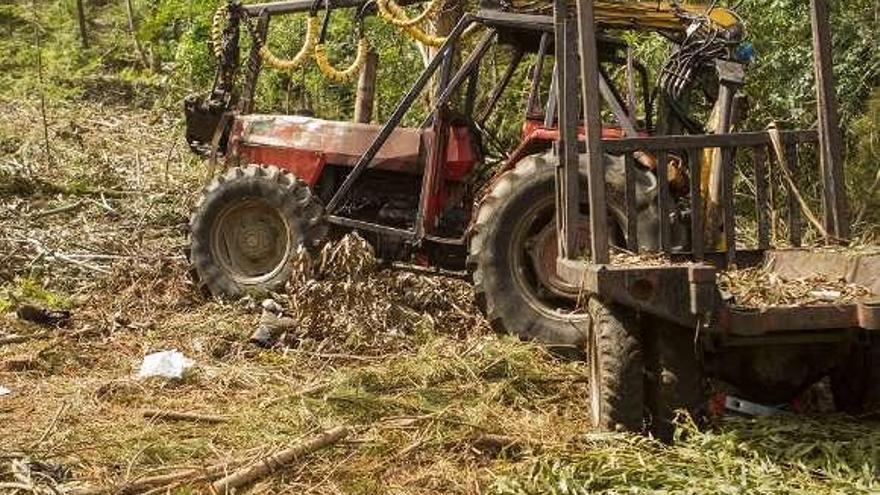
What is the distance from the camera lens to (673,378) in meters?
4.77

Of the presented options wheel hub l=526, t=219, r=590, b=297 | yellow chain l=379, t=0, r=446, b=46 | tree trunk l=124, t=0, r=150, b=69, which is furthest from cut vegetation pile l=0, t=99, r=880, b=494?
tree trunk l=124, t=0, r=150, b=69

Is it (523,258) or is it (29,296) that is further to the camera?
(29,296)

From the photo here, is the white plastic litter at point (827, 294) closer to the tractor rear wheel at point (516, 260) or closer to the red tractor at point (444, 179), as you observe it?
the red tractor at point (444, 179)

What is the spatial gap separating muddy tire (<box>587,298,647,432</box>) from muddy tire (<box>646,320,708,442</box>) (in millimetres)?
75

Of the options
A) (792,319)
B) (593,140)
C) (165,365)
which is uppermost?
(593,140)

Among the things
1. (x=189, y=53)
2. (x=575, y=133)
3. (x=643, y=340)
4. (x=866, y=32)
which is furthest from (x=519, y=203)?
(x=189, y=53)

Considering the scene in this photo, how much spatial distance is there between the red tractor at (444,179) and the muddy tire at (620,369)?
6.83 ft

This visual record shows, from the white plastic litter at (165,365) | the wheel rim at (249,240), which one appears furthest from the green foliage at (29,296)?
the white plastic litter at (165,365)

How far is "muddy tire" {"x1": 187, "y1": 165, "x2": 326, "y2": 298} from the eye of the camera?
845cm

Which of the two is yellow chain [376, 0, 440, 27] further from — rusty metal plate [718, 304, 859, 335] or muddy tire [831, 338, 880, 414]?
rusty metal plate [718, 304, 859, 335]

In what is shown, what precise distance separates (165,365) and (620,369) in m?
3.20

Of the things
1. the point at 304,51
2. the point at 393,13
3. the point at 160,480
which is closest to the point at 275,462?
the point at 160,480

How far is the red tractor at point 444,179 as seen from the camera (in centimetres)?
720

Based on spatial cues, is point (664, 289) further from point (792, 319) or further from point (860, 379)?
point (860, 379)
